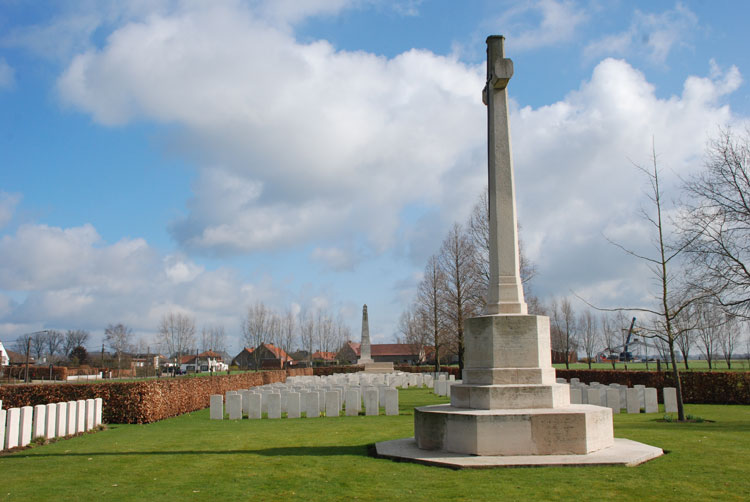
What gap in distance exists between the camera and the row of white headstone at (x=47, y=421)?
9.66 metres

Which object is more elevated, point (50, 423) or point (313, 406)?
point (50, 423)

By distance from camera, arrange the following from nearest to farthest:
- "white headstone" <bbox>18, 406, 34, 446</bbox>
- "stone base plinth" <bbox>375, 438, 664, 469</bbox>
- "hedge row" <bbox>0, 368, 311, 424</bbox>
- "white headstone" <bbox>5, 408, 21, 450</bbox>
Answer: "stone base plinth" <bbox>375, 438, 664, 469</bbox>, "white headstone" <bbox>5, 408, 21, 450</bbox>, "white headstone" <bbox>18, 406, 34, 446</bbox>, "hedge row" <bbox>0, 368, 311, 424</bbox>

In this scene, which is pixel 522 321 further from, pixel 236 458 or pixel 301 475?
pixel 236 458

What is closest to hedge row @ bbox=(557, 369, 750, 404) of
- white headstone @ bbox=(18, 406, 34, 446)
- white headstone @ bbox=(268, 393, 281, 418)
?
white headstone @ bbox=(268, 393, 281, 418)

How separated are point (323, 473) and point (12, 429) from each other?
626cm

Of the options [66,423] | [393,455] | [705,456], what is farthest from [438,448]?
[66,423]

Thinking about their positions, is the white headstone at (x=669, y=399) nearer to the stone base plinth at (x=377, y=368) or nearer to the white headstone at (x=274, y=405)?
the white headstone at (x=274, y=405)

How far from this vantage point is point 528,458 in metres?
7.07

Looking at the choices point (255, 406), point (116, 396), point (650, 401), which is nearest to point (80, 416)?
point (116, 396)

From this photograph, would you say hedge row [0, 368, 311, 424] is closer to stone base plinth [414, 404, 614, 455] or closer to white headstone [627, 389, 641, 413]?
stone base plinth [414, 404, 614, 455]

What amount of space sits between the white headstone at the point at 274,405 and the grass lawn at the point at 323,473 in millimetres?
4128

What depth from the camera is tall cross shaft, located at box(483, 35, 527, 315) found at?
873cm

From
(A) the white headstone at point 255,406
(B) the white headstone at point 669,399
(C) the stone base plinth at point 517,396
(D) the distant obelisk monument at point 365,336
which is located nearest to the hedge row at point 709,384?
(B) the white headstone at point 669,399

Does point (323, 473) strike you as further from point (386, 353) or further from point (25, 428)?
point (386, 353)
